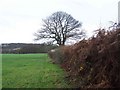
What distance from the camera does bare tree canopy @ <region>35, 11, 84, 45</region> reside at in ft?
181

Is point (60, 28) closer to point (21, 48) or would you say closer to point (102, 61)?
point (21, 48)

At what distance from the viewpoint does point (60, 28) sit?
5656 centimetres

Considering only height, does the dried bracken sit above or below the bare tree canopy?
below

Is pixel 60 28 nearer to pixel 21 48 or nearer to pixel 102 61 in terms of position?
pixel 21 48

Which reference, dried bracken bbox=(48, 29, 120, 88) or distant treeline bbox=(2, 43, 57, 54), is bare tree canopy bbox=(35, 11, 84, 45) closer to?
distant treeline bbox=(2, 43, 57, 54)

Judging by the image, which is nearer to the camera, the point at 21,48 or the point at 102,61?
the point at 102,61

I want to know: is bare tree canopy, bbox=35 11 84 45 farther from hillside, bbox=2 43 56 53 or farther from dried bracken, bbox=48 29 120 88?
dried bracken, bbox=48 29 120 88

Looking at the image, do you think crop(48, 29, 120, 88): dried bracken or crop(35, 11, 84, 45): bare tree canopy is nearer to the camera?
crop(48, 29, 120, 88): dried bracken

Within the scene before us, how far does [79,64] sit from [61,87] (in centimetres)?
112

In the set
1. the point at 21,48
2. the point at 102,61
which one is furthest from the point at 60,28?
the point at 102,61

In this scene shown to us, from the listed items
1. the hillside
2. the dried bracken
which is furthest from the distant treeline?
the dried bracken

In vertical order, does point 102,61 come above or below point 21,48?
below

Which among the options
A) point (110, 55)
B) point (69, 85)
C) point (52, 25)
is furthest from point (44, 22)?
point (110, 55)

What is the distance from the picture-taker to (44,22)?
55656 millimetres
